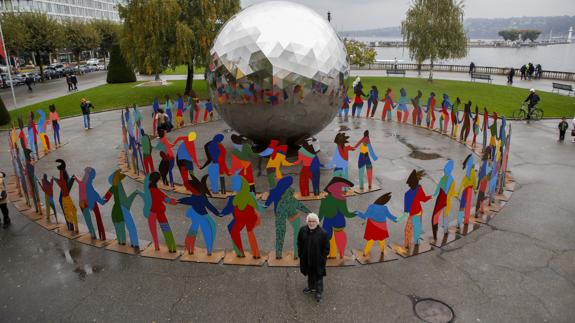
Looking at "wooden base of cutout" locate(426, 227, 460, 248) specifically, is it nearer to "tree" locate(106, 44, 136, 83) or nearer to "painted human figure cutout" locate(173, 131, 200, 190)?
"painted human figure cutout" locate(173, 131, 200, 190)

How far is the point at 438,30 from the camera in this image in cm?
3200

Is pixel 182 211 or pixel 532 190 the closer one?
pixel 182 211

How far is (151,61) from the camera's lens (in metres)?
23.8

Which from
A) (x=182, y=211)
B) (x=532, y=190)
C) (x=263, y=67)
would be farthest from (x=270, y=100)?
(x=532, y=190)

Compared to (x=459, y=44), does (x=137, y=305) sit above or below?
below

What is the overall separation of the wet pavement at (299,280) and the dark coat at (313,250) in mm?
544

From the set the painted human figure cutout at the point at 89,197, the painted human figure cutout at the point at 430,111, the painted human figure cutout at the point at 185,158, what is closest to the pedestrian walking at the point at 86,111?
the painted human figure cutout at the point at 185,158

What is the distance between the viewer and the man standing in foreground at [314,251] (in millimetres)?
6379

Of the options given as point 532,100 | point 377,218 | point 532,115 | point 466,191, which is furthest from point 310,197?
point 532,115

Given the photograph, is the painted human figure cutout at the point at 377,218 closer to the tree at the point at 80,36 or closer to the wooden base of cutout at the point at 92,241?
the wooden base of cutout at the point at 92,241

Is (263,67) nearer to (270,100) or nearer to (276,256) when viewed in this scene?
(270,100)

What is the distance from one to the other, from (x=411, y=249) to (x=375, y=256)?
0.78 meters

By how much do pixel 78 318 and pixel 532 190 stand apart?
35.7 feet

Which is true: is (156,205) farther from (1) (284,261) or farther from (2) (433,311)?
(2) (433,311)
